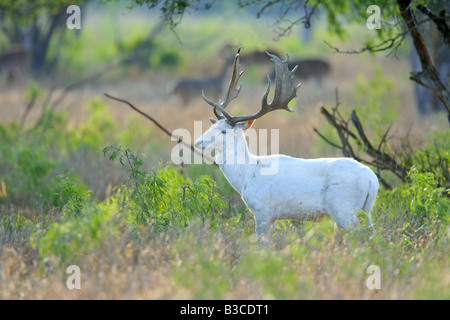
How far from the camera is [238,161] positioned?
6262 mm

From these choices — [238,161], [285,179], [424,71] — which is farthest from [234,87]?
[424,71]

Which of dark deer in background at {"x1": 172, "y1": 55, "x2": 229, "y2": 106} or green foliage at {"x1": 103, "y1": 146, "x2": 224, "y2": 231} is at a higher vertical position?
dark deer in background at {"x1": 172, "y1": 55, "x2": 229, "y2": 106}

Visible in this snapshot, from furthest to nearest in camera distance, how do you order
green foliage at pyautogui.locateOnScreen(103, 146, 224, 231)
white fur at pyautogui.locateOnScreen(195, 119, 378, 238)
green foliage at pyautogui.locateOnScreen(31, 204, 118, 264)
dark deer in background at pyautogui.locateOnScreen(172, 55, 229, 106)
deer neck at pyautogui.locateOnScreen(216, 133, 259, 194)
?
dark deer in background at pyautogui.locateOnScreen(172, 55, 229, 106) → green foliage at pyautogui.locateOnScreen(103, 146, 224, 231) → deer neck at pyautogui.locateOnScreen(216, 133, 259, 194) → white fur at pyautogui.locateOnScreen(195, 119, 378, 238) → green foliage at pyautogui.locateOnScreen(31, 204, 118, 264)

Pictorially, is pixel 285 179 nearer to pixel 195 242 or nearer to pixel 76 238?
pixel 195 242

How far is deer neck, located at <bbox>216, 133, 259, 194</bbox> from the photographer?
624 cm

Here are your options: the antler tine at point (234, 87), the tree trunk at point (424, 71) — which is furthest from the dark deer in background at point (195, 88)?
the antler tine at point (234, 87)

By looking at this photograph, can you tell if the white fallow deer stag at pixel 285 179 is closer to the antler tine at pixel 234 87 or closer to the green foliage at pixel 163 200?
the antler tine at pixel 234 87

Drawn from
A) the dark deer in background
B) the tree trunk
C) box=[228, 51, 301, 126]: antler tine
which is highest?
the dark deer in background

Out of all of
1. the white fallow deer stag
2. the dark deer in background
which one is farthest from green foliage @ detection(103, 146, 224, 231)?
the dark deer in background

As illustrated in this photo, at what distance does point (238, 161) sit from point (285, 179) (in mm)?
527

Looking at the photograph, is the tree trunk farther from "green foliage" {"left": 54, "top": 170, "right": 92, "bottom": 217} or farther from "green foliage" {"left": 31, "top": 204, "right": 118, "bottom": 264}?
"green foliage" {"left": 31, "top": 204, "right": 118, "bottom": 264}

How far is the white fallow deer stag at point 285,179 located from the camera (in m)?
5.77

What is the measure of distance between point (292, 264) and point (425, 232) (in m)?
1.65
